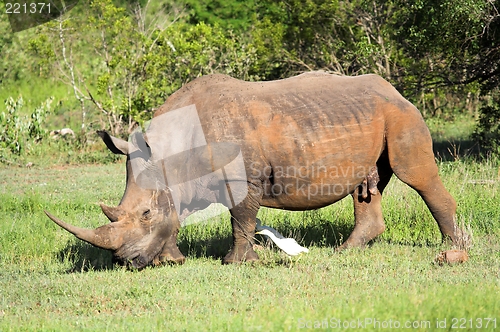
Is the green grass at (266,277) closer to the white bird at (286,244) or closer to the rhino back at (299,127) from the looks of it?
the white bird at (286,244)

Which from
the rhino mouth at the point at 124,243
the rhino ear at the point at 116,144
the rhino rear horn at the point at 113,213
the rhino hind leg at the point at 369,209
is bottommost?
the rhino hind leg at the point at 369,209

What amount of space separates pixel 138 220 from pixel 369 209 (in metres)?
2.72

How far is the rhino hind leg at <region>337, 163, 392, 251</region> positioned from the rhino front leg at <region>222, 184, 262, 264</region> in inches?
45.3

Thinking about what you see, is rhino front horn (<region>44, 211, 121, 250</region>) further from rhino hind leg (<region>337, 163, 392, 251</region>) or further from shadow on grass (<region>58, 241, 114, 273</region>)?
rhino hind leg (<region>337, 163, 392, 251</region>)

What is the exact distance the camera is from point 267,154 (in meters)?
7.15

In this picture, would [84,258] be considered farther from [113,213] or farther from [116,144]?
[116,144]

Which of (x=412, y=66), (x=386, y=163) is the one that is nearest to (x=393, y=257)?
(x=386, y=163)

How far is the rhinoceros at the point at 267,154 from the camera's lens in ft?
22.7

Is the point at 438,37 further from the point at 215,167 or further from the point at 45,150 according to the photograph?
the point at 45,150

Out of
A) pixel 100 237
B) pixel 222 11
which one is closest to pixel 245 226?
pixel 100 237

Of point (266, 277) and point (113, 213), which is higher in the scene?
point (113, 213)

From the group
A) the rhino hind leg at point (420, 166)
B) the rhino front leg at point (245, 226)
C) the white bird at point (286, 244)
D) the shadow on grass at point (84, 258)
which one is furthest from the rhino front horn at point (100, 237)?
the rhino hind leg at point (420, 166)

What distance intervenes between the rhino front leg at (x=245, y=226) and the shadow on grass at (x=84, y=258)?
4.18 ft

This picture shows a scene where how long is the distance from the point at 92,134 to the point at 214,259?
943 centimetres
